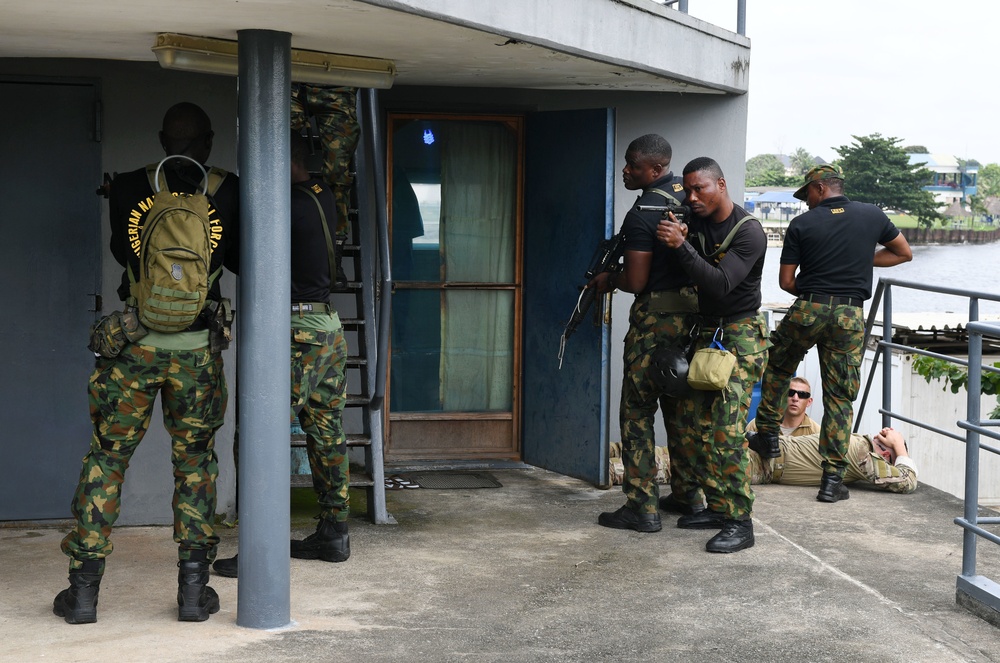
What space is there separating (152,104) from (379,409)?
6.00 feet

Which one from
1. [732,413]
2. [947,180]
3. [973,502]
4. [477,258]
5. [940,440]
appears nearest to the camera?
[973,502]

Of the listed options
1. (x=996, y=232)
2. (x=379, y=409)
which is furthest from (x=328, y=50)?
(x=996, y=232)

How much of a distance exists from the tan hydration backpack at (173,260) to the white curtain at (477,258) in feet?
10.4

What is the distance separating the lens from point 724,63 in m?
6.40

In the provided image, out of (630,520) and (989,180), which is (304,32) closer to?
(630,520)

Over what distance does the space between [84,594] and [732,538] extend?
2.85 m

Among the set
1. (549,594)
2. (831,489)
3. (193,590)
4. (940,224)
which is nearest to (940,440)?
(831,489)

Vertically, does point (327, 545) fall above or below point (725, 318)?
below

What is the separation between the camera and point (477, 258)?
23.2 feet

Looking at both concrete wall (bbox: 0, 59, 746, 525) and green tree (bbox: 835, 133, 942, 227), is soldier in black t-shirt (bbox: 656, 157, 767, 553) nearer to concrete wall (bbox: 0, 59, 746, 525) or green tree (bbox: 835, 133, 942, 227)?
concrete wall (bbox: 0, 59, 746, 525)

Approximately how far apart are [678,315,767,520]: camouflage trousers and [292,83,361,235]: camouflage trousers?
1.97 meters

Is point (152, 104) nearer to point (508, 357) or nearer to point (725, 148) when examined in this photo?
point (508, 357)

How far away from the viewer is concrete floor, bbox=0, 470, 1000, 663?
3936 mm

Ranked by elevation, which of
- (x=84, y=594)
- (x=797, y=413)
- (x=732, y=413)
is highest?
(x=732, y=413)
